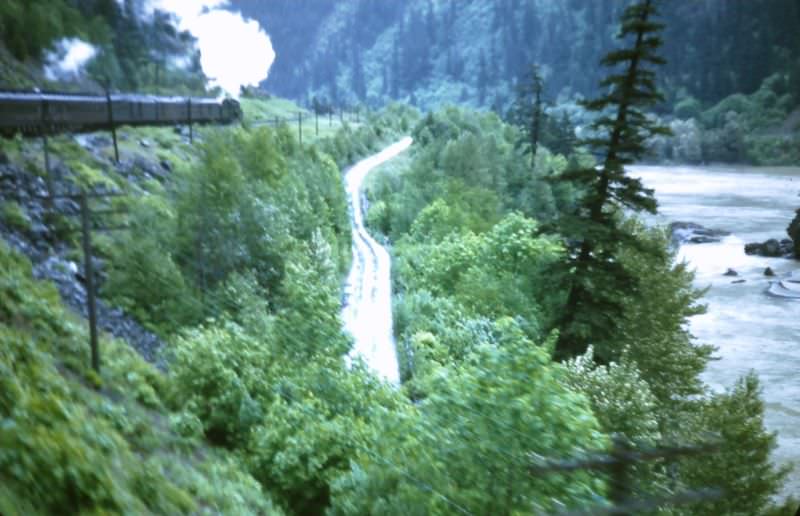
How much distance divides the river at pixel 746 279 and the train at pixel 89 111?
2531cm

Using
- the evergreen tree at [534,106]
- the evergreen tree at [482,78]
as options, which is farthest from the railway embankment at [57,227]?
the evergreen tree at [482,78]

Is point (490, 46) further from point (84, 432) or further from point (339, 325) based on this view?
point (84, 432)

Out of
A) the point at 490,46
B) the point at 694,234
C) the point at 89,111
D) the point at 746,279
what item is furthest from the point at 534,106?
the point at 490,46

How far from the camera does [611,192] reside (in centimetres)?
1747

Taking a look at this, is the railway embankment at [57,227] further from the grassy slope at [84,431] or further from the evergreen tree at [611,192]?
the evergreen tree at [611,192]

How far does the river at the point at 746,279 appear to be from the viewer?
2245 cm

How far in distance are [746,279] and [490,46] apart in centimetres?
5806

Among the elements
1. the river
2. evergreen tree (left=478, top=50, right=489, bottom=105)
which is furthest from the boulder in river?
evergreen tree (left=478, top=50, right=489, bottom=105)

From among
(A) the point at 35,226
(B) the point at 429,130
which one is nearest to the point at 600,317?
(A) the point at 35,226

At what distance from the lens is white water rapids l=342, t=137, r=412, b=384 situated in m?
24.5

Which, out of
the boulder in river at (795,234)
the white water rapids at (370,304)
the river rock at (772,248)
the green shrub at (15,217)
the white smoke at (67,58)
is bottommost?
the white water rapids at (370,304)

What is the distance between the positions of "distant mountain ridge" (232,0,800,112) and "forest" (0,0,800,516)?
21.5 inches

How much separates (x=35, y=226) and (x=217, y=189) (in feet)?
19.4

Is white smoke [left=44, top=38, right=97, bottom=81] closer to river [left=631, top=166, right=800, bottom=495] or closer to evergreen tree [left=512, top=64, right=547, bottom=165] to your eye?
river [left=631, top=166, right=800, bottom=495]
